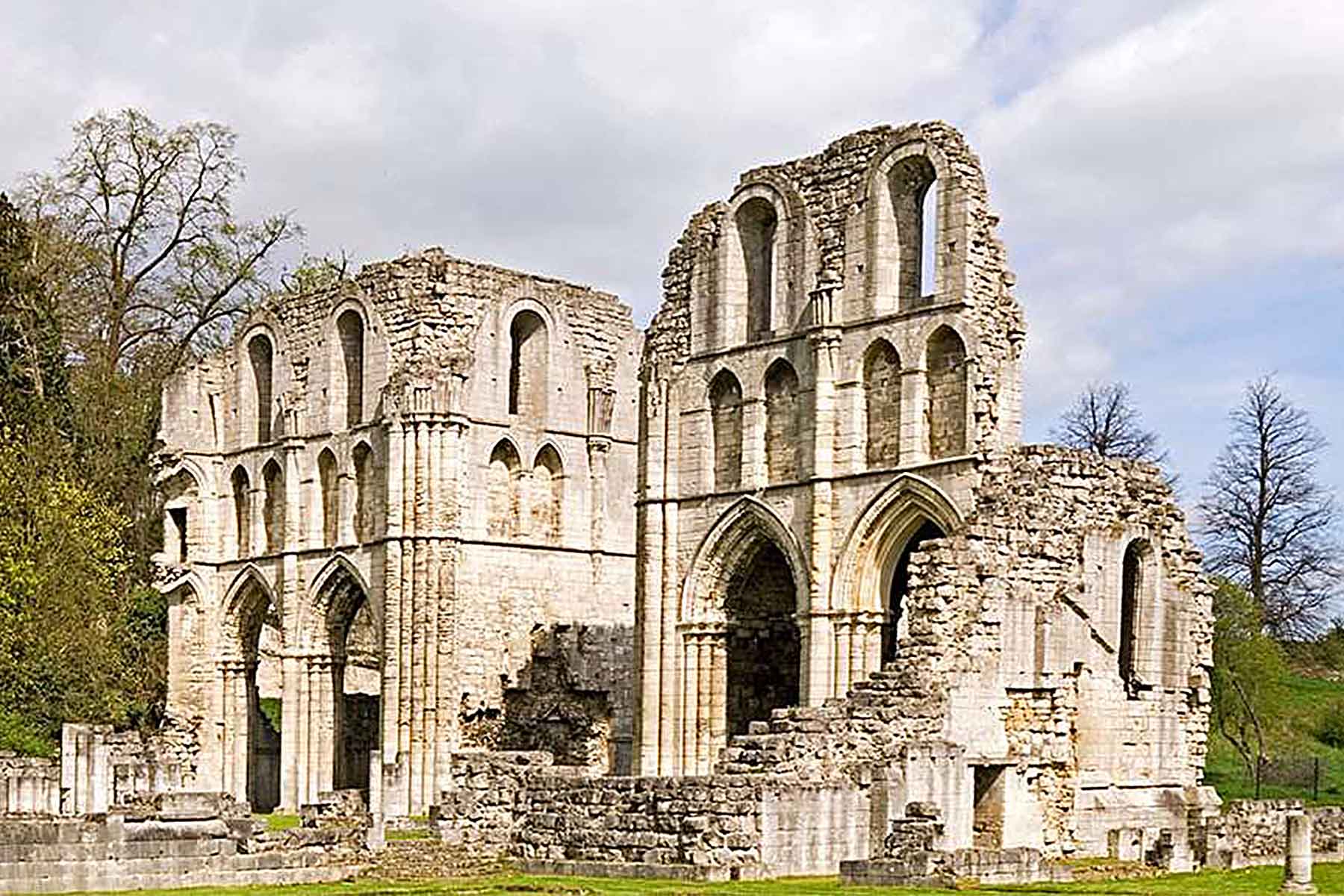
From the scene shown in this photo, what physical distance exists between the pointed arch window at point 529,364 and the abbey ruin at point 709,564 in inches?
2.7

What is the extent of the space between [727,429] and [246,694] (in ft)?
50.9

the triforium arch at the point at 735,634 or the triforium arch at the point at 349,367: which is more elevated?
the triforium arch at the point at 349,367

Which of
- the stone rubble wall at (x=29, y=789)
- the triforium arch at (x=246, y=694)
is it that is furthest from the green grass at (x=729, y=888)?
the triforium arch at (x=246, y=694)

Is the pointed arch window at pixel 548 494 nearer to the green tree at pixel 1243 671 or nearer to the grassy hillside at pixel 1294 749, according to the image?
the green tree at pixel 1243 671

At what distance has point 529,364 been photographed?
40.9 metres

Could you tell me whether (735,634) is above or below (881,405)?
below

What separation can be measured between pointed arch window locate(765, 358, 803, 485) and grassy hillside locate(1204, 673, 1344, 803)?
1417 centimetres

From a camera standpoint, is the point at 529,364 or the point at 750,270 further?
the point at 529,364

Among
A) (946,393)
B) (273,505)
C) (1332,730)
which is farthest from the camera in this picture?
(1332,730)

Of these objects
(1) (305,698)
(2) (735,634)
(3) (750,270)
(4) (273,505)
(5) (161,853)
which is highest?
(3) (750,270)

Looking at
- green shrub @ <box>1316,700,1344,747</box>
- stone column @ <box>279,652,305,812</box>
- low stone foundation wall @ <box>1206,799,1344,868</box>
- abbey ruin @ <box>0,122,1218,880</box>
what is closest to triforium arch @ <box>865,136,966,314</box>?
abbey ruin @ <box>0,122,1218,880</box>

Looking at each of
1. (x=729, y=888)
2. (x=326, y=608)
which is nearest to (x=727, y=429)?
(x=326, y=608)

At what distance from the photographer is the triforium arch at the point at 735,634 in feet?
105

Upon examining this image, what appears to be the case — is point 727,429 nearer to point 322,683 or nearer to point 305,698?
point 322,683
